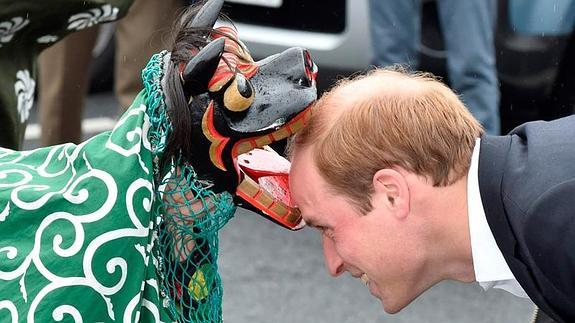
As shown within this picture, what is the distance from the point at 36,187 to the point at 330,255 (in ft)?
2.11

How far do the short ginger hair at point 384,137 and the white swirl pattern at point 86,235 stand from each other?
0.40 meters

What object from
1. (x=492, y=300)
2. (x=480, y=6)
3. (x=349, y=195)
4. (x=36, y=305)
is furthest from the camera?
(x=480, y=6)

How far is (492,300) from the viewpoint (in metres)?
4.20

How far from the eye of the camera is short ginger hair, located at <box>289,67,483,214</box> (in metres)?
2.28

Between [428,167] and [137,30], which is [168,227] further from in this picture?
[137,30]

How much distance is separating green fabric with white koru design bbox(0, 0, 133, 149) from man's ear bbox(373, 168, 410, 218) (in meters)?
0.86

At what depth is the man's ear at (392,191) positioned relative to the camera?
226 cm

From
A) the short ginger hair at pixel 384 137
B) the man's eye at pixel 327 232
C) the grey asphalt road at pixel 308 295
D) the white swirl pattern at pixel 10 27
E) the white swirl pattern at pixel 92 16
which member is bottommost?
the grey asphalt road at pixel 308 295

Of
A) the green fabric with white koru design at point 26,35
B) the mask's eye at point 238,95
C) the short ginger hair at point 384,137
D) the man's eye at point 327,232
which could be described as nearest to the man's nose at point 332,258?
the man's eye at point 327,232

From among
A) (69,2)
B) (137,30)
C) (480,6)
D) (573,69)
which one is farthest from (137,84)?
(69,2)

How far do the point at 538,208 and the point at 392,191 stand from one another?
1.00ft

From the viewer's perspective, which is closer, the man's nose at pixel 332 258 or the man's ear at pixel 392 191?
the man's ear at pixel 392 191

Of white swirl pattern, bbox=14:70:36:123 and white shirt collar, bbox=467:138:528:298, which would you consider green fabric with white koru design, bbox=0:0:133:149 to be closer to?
white swirl pattern, bbox=14:70:36:123

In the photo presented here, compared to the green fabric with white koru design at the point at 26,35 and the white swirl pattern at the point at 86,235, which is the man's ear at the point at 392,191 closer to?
the white swirl pattern at the point at 86,235
